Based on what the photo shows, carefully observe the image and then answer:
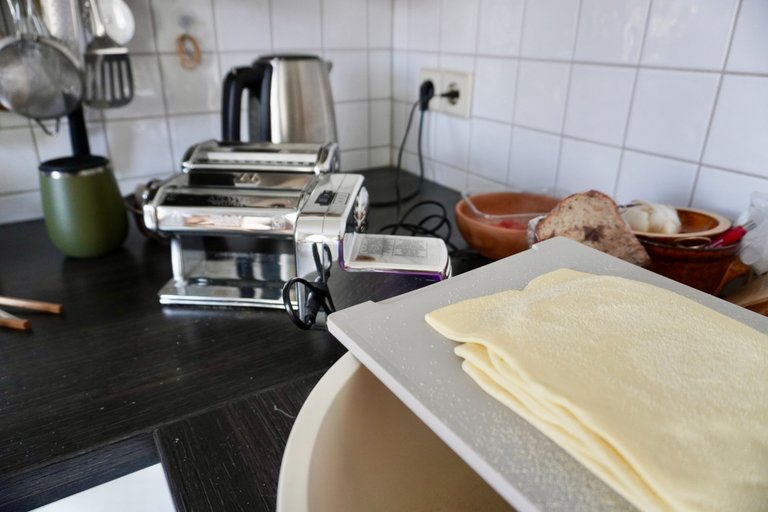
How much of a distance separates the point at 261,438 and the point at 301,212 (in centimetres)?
25

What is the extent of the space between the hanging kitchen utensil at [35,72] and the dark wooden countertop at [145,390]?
0.88 ft

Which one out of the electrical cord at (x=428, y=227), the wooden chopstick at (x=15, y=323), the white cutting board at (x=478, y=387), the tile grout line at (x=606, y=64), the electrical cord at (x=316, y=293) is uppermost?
the tile grout line at (x=606, y=64)

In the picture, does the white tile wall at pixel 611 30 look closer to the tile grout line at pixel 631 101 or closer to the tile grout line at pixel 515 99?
the tile grout line at pixel 631 101

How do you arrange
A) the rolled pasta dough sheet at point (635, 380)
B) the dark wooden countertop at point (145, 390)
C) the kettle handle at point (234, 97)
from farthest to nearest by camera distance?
the kettle handle at point (234, 97) < the dark wooden countertop at point (145, 390) < the rolled pasta dough sheet at point (635, 380)

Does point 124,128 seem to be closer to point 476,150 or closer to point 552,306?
point 476,150

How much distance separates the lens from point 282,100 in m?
0.90

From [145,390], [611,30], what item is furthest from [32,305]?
[611,30]

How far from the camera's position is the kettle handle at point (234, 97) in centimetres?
82

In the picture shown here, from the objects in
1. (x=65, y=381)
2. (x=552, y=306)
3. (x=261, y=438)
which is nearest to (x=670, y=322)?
(x=552, y=306)

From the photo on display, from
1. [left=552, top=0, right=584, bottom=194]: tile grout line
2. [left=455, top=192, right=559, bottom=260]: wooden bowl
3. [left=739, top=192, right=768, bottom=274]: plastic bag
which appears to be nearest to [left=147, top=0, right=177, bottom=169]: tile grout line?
[left=455, top=192, right=559, bottom=260]: wooden bowl

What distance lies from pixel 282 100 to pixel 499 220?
16.8 inches

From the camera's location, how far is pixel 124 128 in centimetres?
98

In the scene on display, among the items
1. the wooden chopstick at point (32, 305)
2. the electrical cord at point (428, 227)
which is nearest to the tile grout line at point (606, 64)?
the electrical cord at point (428, 227)

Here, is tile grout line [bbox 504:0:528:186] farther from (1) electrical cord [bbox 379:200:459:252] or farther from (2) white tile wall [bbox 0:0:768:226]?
(1) electrical cord [bbox 379:200:459:252]
